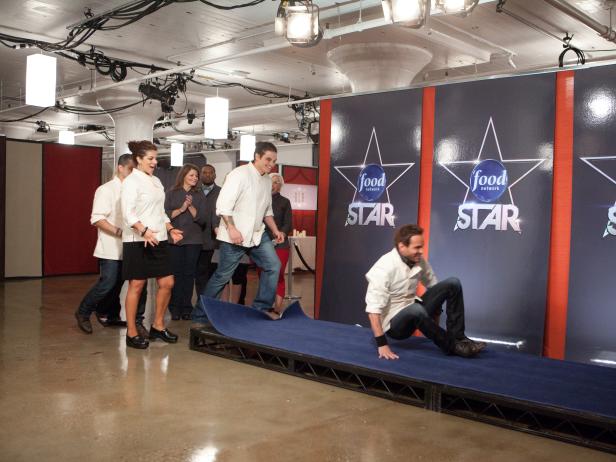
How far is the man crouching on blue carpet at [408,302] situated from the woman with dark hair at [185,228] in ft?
8.38

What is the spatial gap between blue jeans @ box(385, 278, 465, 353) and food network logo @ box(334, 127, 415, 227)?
133 centimetres

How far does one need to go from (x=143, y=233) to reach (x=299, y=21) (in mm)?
2339

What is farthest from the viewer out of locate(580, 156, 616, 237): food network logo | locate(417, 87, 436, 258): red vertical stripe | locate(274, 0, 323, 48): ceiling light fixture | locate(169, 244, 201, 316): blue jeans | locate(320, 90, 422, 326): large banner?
locate(169, 244, 201, 316): blue jeans

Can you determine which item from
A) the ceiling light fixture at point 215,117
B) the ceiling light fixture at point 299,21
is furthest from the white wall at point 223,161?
the ceiling light fixture at point 299,21

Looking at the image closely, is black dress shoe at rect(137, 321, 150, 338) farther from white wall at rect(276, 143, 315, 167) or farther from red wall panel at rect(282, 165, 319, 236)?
white wall at rect(276, 143, 315, 167)

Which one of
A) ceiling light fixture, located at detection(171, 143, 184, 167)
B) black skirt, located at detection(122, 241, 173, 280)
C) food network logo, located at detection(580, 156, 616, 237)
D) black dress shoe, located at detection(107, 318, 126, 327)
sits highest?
ceiling light fixture, located at detection(171, 143, 184, 167)

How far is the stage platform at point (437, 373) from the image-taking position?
3.04m

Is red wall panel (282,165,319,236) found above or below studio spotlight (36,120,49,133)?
below

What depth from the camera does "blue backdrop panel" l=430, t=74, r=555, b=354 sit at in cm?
457

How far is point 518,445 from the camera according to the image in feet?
9.62

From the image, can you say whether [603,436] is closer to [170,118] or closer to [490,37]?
[490,37]

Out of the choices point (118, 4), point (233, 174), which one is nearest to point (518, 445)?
point (233, 174)

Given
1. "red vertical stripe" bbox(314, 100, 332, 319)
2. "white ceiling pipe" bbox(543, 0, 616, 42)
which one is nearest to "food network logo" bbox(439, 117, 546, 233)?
"red vertical stripe" bbox(314, 100, 332, 319)

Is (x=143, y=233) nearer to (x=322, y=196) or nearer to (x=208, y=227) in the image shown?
(x=208, y=227)
